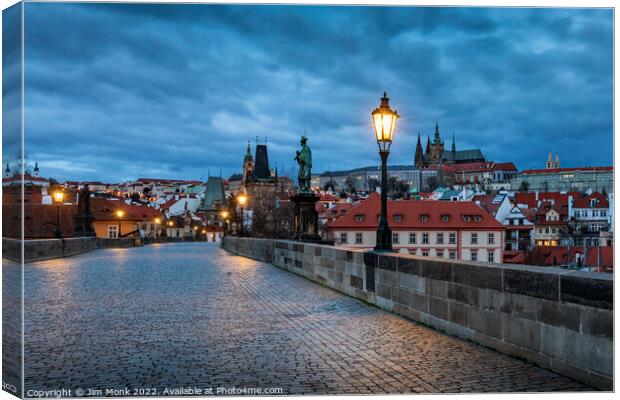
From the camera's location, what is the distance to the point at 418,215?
198ft

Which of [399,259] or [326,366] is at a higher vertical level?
[399,259]

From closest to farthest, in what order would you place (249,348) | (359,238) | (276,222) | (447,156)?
(249,348) < (276,222) < (359,238) < (447,156)

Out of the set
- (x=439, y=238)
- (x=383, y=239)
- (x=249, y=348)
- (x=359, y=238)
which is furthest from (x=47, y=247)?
(x=439, y=238)

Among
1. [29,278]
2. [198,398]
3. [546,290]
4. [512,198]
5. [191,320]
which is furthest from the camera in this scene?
[512,198]

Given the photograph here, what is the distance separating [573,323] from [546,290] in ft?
1.37

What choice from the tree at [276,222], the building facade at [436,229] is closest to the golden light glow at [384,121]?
the tree at [276,222]

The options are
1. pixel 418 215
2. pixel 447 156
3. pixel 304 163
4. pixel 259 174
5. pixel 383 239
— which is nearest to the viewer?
pixel 383 239

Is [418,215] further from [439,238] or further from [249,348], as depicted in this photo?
[249,348]

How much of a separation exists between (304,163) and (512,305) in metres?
11.1

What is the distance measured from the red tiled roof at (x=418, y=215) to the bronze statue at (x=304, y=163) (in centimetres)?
4075

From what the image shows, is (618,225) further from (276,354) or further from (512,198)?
(512,198)

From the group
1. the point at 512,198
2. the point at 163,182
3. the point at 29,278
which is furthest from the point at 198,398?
the point at 163,182

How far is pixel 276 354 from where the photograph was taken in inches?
230
